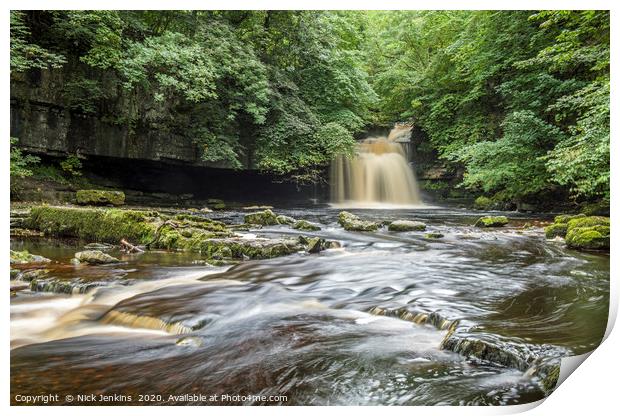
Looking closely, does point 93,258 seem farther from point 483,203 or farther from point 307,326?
point 483,203

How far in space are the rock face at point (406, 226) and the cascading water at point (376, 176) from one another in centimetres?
55

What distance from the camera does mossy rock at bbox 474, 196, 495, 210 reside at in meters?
6.04

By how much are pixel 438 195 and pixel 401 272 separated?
2.47 m

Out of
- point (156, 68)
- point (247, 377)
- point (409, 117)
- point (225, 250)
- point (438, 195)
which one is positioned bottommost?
point (247, 377)

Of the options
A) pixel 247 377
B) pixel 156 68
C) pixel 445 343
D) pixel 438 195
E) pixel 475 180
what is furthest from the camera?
pixel 156 68

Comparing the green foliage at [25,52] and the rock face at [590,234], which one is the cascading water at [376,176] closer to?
the rock face at [590,234]

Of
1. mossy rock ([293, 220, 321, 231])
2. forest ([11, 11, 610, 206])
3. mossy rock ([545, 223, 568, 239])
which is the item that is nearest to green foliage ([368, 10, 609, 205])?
forest ([11, 11, 610, 206])

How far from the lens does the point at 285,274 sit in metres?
4.67

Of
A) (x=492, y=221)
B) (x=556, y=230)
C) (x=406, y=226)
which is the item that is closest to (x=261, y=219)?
(x=406, y=226)

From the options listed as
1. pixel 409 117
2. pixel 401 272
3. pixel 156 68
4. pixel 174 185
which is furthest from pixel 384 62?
pixel 174 185

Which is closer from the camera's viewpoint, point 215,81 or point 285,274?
point 285,274

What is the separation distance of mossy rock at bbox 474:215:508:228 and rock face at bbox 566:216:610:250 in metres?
0.85

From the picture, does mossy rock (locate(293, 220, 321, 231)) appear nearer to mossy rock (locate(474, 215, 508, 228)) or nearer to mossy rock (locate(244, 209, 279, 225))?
mossy rock (locate(244, 209, 279, 225))
